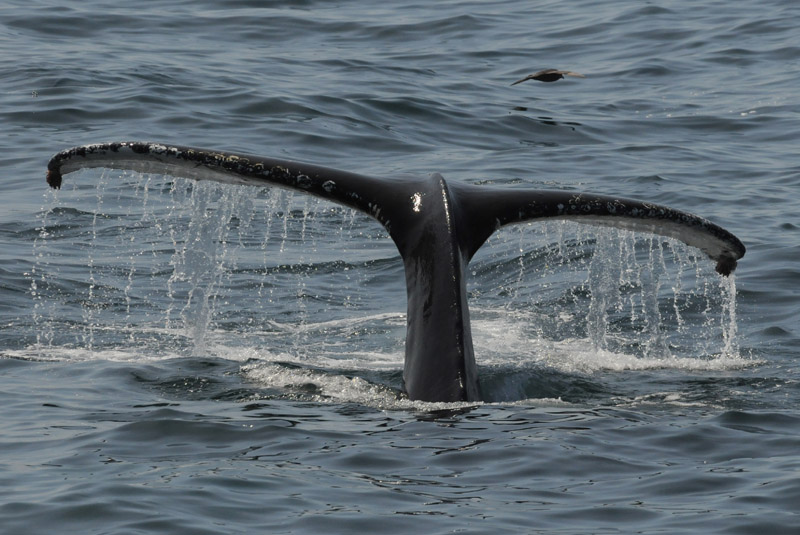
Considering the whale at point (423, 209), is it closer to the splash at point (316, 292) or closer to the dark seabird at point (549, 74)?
the splash at point (316, 292)

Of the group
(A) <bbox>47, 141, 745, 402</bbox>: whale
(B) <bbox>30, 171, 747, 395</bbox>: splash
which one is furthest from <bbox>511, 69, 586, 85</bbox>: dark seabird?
(A) <bbox>47, 141, 745, 402</bbox>: whale

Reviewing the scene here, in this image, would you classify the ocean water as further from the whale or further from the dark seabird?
the dark seabird

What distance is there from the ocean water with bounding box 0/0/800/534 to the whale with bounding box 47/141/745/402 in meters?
0.49

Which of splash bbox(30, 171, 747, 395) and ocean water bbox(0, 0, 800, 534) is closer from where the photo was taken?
ocean water bbox(0, 0, 800, 534)

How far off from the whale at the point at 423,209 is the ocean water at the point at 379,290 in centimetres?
49

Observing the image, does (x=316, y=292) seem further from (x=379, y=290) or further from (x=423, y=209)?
(x=423, y=209)

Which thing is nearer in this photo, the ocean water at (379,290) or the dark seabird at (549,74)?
the ocean water at (379,290)

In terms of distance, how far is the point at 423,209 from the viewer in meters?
7.88

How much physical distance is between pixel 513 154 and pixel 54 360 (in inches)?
358

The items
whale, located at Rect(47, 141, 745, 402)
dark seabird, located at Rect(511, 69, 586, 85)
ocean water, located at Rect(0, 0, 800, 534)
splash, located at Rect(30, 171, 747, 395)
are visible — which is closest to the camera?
ocean water, located at Rect(0, 0, 800, 534)

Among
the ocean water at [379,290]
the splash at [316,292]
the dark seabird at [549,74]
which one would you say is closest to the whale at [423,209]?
the splash at [316,292]

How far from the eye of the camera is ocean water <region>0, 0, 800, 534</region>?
21.1ft

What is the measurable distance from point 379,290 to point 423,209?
4.66 meters

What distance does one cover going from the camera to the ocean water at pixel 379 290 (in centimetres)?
642
